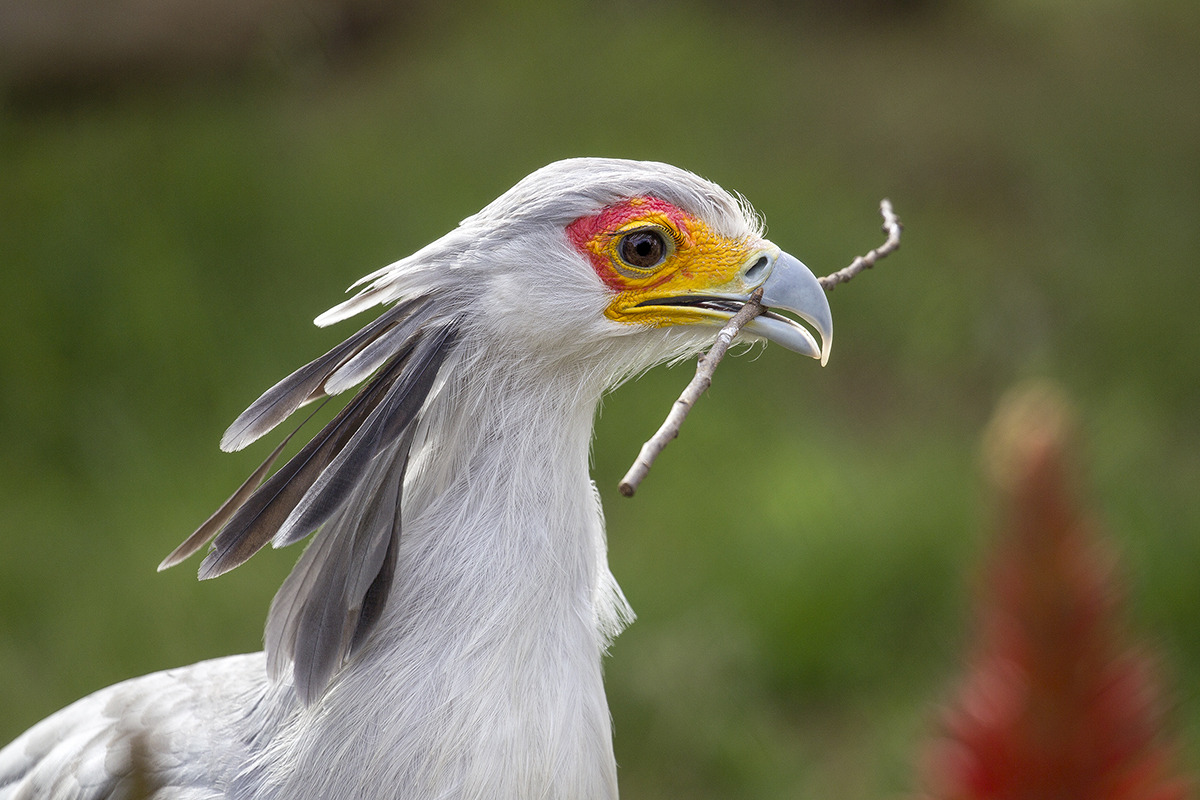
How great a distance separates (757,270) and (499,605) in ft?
2.46

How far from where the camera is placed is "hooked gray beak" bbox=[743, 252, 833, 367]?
209 centimetres

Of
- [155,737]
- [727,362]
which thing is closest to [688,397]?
[155,737]

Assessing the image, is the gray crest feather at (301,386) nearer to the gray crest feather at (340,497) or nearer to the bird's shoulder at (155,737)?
the gray crest feather at (340,497)

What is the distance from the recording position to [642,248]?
211 centimetres

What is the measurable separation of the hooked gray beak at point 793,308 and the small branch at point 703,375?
2cm

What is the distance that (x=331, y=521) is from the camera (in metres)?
1.99

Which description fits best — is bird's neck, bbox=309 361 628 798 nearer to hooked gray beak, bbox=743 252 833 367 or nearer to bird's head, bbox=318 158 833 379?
bird's head, bbox=318 158 833 379

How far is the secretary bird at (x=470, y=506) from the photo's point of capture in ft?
6.26

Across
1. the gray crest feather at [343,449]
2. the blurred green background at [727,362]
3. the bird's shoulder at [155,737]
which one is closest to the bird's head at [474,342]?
the gray crest feather at [343,449]

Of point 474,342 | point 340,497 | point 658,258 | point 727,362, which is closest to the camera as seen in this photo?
point 340,497

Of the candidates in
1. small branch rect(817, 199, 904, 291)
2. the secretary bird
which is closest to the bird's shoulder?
the secretary bird

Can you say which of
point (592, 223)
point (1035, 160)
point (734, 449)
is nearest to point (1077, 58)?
point (1035, 160)

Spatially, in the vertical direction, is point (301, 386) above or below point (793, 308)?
above

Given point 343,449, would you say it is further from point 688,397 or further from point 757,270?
point 757,270
